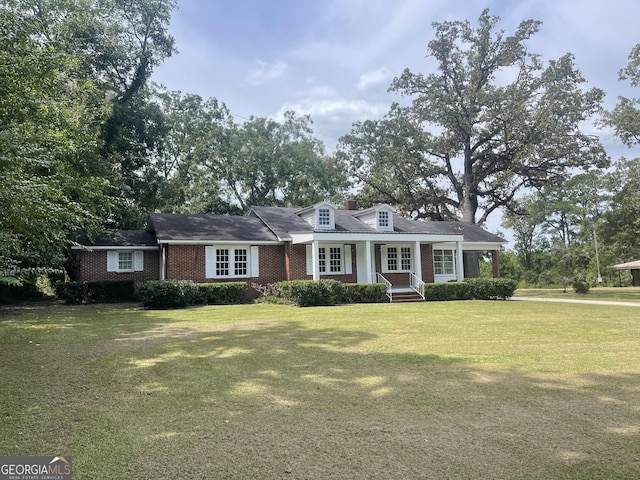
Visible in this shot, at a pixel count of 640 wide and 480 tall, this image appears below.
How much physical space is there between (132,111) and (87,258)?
34.2 ft

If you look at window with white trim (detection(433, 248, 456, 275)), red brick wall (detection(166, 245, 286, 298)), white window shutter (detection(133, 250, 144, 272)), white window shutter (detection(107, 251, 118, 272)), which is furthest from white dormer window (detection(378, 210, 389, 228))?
white window shutter (detection(107, 251, 118, 272))

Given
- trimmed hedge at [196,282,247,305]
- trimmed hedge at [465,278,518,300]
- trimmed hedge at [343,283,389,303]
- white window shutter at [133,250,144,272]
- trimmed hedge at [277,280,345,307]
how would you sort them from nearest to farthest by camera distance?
trimmed hedge at [277,280,345,307] → trimmed hedge at [196,282,247,305] → trimmed hedge at [343,283,389,303] → trimmed hedge at [465,278,518,300] → white window shutter at [133,250,144,272]

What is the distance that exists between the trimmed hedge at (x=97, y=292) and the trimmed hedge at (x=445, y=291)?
1427 cm

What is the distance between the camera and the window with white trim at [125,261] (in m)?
20.8

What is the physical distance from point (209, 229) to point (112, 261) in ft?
16.1

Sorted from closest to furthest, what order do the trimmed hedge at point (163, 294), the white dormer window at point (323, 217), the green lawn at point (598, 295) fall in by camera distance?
the trimmed hedge at point (163, 294) → the green lawn at point (598, 295) → the white dormer window at point (323, 217)

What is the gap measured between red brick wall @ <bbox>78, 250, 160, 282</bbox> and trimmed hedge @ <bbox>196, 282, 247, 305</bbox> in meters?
4.31

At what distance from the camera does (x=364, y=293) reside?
19422 mm

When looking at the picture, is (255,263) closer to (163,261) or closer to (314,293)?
(163,261)

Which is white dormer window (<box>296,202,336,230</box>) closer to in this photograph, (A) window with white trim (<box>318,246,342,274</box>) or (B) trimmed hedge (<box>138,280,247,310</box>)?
(A) window with white trim (<box>318,246,342,274</box>)

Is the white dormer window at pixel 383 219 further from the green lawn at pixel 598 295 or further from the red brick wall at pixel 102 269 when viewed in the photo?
the red brick wall at pixel 102 269

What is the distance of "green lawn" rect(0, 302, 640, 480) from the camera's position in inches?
134

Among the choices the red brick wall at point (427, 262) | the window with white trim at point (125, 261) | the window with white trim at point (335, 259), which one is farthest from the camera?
the red brick wall at point (427, 262)

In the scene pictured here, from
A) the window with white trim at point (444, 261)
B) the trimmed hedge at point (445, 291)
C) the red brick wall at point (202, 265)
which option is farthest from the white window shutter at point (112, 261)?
the window with white trim at point (444, 261)
